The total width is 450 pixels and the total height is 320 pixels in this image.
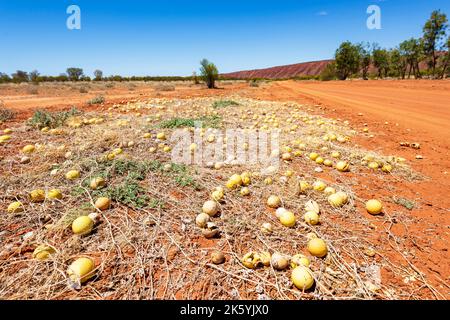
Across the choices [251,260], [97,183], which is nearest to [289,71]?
[97,183]

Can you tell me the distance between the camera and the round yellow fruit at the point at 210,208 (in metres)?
2.78

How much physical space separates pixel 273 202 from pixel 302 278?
1154mm

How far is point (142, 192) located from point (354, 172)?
12.2 feet

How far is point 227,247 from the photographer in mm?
2383

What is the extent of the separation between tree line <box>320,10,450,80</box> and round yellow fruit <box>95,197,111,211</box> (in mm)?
50750

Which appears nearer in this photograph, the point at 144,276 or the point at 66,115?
the point at 144,276

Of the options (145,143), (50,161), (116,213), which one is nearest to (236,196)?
(116,213)

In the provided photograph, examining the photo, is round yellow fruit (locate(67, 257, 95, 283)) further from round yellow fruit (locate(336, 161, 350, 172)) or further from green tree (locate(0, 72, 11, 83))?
green tree (locate(0, 72, 11, 83))

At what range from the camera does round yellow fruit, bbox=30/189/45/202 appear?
291 cm

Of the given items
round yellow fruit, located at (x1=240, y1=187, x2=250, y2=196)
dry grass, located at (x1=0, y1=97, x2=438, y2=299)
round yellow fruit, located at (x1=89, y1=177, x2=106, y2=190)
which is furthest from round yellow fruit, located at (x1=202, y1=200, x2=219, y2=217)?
round yellow fruit, located at (x1=89, y1=177, x2=106, y2=190)

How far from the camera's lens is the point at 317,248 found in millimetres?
2262

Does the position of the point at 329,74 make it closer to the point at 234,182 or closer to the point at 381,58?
the point at 381,58
